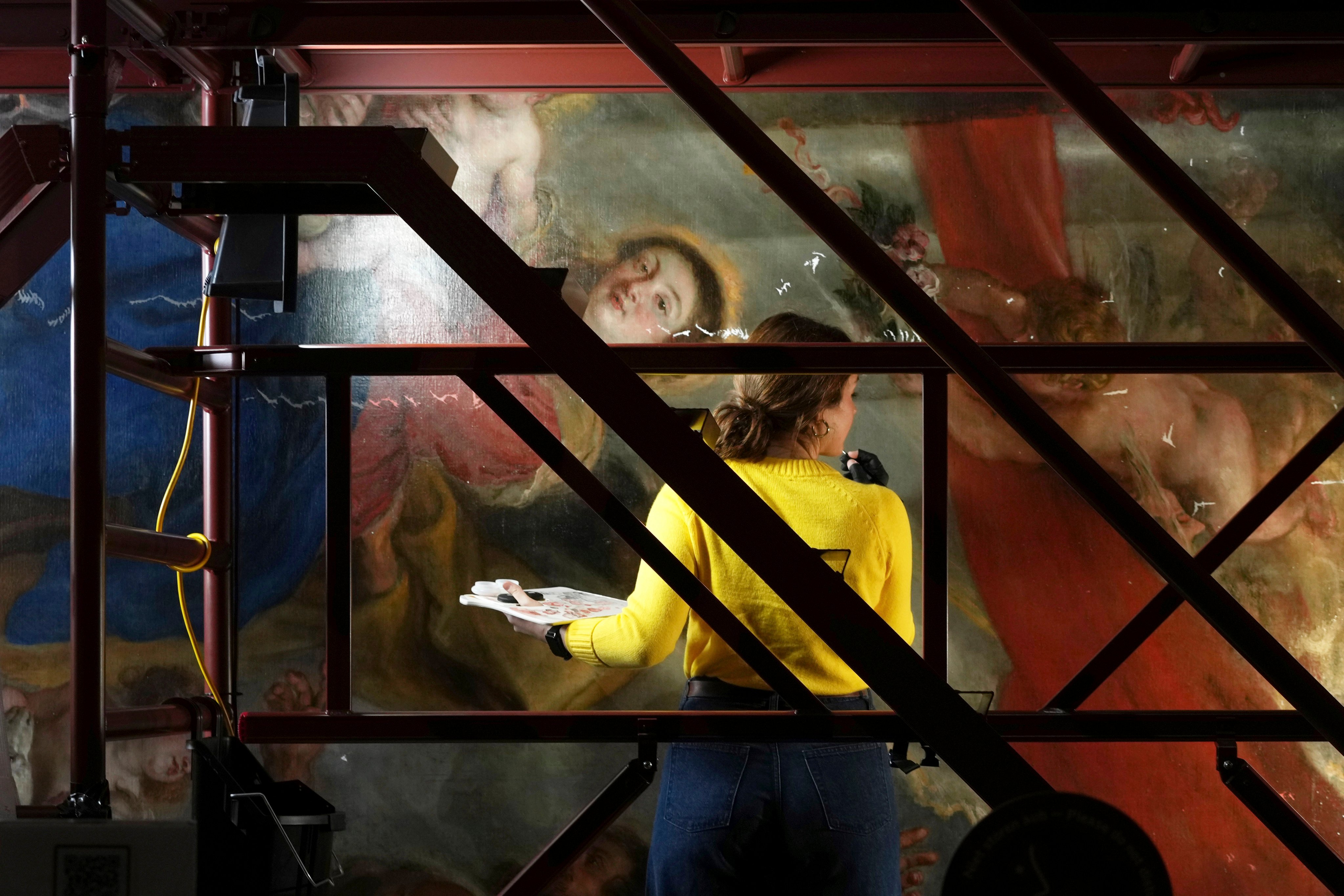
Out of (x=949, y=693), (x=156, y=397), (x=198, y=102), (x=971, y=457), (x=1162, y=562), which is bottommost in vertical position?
(x=949, y=693)

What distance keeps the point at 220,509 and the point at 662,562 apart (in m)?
0.92

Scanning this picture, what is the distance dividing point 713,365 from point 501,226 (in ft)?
5.04

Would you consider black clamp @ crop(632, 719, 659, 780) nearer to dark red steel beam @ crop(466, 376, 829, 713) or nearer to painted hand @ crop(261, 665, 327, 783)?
dark red steel beam @ crop(466, 376, 829, 713)

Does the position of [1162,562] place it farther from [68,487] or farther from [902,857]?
[68,487]

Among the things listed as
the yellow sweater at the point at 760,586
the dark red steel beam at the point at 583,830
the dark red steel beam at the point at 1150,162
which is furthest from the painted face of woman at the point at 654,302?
the dark red steel beam at the point at 1150,162

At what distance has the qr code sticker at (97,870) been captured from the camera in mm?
1523

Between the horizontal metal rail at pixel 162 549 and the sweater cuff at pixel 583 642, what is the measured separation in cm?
72

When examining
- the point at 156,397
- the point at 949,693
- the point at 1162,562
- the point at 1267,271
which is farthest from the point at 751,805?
the point at 156,397

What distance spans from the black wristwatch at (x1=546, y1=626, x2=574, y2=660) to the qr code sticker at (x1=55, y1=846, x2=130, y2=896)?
100 cm

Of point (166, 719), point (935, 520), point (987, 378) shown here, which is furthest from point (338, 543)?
point (987, 378)

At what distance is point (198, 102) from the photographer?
3.55m

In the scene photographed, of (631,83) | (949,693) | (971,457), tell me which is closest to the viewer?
(949,693)

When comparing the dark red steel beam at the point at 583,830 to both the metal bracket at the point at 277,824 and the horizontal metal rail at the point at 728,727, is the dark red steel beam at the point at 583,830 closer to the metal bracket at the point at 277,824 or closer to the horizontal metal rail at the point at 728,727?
the horizontal metal rail at the point at 728,727

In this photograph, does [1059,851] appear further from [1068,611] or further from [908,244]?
[908,244]
